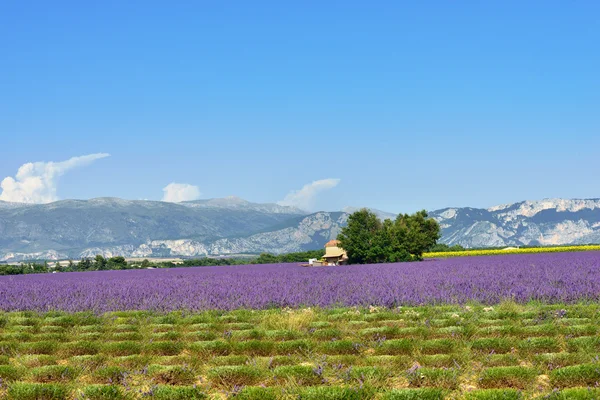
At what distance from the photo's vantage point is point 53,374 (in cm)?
641

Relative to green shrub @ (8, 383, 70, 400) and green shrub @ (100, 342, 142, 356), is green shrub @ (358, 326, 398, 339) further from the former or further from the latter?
green shrub @ (8, 383, 70, 400)

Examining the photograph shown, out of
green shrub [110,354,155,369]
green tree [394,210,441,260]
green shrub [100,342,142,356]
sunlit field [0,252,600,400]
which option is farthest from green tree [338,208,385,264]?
green shrub [110,354,155,369]

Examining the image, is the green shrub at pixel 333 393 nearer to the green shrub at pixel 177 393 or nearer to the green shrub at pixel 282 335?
the green shrub at pixel 177 393

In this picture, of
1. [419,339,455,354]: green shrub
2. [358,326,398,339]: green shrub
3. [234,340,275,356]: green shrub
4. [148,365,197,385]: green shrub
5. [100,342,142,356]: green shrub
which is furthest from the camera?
[358,326,398,339]: green shrub

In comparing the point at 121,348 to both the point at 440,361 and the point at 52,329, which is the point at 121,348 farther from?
the point at 440,361

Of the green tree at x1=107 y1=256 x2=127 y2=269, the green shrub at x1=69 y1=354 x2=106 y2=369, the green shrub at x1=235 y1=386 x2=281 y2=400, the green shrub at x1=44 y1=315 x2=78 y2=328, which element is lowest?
the green shrub at x1=235 y1=386 x2=281 y2=400

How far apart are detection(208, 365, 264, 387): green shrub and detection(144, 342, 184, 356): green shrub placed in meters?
1.72

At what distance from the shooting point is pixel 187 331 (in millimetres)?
9250

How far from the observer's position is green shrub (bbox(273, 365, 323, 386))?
5832 millimetres

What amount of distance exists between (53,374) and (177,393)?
6.09 ft

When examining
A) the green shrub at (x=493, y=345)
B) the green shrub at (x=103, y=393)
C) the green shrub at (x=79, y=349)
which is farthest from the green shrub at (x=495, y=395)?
the green shrub at (x=79, y=349)

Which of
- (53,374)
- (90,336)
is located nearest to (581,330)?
(53,374)

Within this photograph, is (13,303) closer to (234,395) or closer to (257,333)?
(257,333)

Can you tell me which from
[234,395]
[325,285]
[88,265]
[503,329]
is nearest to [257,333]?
[234,395]
